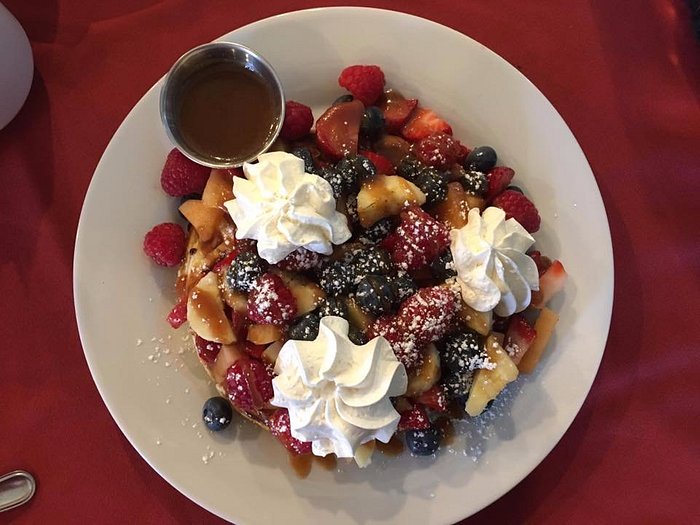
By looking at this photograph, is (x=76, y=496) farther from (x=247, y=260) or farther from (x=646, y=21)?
(x=646, y=21)

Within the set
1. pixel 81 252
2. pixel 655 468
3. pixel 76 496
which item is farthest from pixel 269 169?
pixel 655 468

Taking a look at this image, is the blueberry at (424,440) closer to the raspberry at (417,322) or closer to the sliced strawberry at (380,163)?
the raspberry at (417,322)

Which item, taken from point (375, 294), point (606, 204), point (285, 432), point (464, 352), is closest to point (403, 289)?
point (375, 294)

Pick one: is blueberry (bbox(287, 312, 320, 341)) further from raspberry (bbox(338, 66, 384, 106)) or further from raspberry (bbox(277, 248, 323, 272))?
raspberry (bbox(338, 66, 384, 106))

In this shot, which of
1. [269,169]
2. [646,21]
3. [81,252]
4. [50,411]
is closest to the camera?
[269,169]

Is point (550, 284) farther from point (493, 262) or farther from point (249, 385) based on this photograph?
point (249, 385)

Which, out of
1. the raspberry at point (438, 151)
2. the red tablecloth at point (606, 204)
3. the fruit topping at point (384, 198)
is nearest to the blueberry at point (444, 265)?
the fruit topping at point (384, 198)
